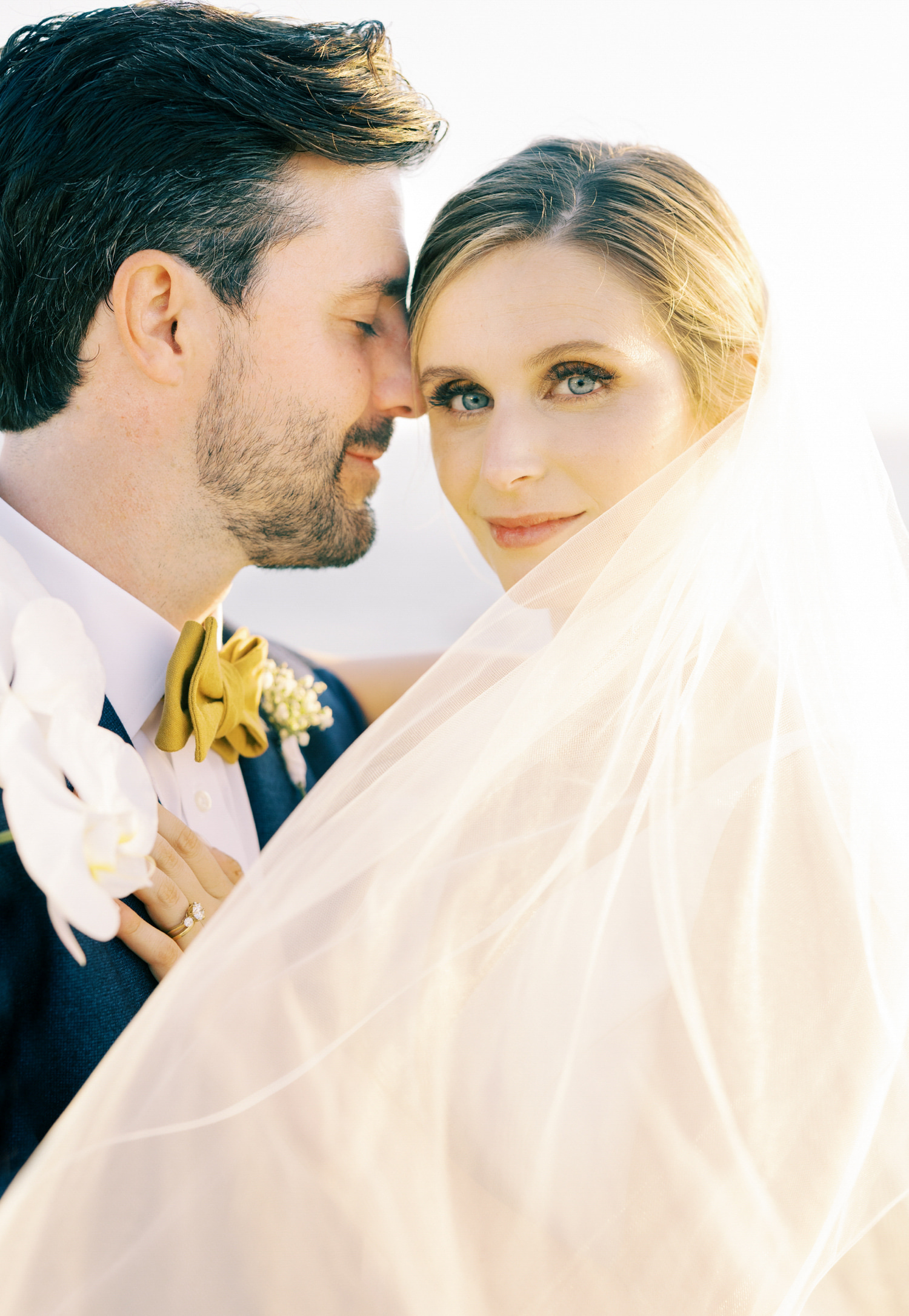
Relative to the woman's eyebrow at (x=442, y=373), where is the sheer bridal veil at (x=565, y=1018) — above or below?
below

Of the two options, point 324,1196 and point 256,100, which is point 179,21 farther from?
point 324,1196

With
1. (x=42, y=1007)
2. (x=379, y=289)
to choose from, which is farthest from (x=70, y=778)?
(x=379, y=289)

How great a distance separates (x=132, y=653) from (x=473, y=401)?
94cm

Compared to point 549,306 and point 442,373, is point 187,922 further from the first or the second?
point 549,306

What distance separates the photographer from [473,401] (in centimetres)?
219

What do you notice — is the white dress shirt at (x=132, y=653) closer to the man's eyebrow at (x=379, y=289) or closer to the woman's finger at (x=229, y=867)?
the woman's finger at (x=229, y=867)

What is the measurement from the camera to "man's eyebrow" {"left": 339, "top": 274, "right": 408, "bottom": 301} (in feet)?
7.33

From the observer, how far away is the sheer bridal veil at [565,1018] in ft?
3.99

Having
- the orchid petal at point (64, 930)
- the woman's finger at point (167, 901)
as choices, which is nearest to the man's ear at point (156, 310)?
the woman's finger at point (167, 901)

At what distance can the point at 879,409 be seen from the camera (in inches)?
114

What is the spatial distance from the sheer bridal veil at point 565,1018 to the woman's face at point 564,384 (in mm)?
381

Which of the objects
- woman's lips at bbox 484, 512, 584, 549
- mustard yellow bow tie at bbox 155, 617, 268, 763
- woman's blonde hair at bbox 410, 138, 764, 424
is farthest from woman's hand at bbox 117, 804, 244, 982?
woman's blonde hair at bbox 410, 138, 764, 424

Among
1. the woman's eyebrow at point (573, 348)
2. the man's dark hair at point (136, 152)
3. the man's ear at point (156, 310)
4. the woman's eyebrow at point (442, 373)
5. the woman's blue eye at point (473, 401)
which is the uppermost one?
the man's dark hair at point (136, 152)

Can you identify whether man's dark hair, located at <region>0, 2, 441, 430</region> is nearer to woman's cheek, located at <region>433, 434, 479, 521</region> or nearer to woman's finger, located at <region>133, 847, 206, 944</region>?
woman's cheek, located at <region>433, 434, 479, 521</region>
